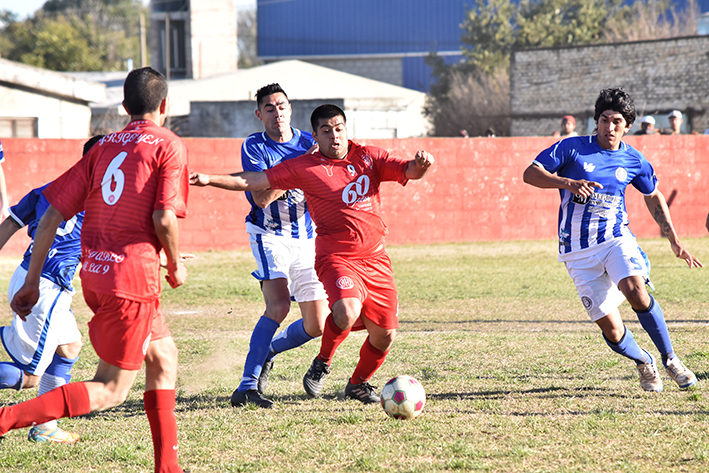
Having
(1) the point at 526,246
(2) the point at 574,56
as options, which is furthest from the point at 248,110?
(2) the point at 574,56

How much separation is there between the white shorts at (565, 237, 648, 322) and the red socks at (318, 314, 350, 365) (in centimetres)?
167

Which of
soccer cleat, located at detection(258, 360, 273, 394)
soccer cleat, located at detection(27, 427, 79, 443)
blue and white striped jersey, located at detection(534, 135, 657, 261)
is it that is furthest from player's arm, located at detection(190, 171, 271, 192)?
blue and white striped jersey, located at detection(534, 135, 657, 261)

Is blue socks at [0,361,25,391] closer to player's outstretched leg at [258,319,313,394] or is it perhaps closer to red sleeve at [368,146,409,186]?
player's outstretched leg at [258,319,313,394]

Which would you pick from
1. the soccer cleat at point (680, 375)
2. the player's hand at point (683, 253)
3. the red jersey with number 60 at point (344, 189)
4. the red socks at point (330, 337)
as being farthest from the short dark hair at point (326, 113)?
the soccer cleat at point (680, 375)

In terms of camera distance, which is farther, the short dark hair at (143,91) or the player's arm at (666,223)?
the player's arm at (666,223)

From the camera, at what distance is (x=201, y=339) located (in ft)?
23.5

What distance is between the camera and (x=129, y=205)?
135 inches

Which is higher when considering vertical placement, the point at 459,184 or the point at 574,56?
the point at 574,56

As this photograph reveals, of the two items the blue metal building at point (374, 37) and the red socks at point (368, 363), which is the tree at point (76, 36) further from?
the red socks at point (368, 363)

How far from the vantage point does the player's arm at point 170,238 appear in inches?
133

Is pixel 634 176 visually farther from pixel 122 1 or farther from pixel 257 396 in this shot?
pixel 122 1

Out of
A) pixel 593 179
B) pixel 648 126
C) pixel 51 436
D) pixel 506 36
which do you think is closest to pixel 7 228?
pixel 51 436

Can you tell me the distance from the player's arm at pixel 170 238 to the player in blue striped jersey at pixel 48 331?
1.10 meters

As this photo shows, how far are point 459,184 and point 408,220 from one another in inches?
49.1
